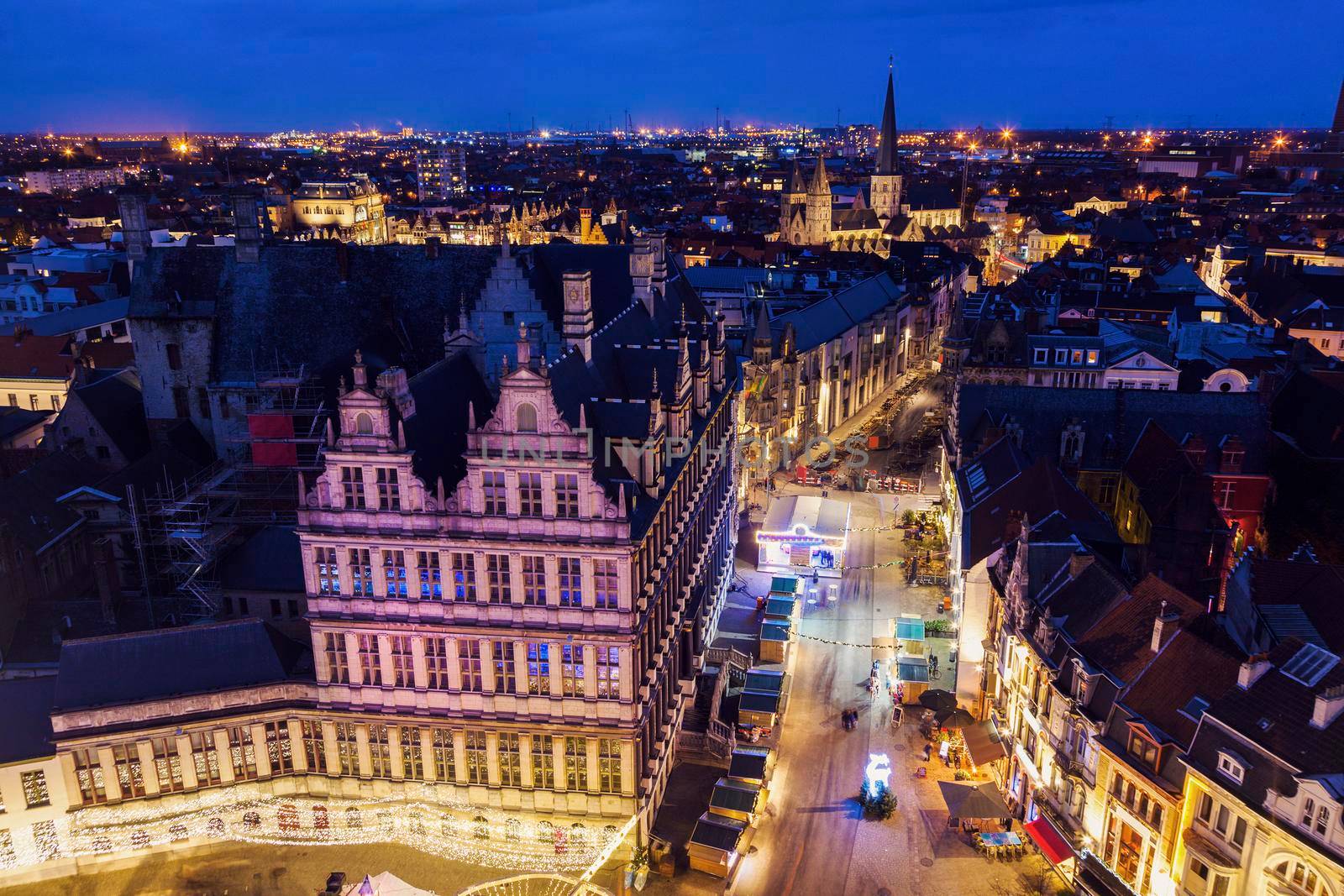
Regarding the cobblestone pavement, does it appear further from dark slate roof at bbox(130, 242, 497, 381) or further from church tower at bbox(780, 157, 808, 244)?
church tower at bbox(780, 157, 808, 244)

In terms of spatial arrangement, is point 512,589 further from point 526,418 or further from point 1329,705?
point 1329,705

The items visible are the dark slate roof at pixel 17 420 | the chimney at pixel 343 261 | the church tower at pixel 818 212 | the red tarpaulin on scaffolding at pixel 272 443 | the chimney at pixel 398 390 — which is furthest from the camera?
the church tower at pixel 818 212

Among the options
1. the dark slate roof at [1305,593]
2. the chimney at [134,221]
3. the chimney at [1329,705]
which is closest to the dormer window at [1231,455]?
the dark slate roof at [1305,593]

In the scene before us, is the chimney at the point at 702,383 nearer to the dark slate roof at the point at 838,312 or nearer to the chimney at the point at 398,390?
the chimney at the point at 398,390

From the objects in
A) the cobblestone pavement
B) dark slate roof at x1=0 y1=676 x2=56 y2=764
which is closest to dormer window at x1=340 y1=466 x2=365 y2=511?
dark slate roof at x1=0 y1=676 x2=56 y2=764

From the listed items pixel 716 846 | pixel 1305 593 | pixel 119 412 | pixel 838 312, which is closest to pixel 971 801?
pixel 716 846
